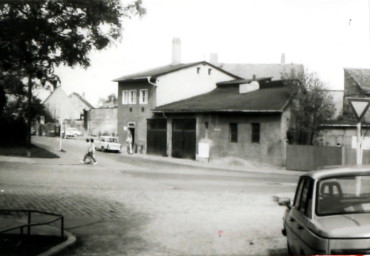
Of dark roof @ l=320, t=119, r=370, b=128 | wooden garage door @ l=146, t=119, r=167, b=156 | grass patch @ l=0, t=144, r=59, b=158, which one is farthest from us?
wooden garage door @ l=146, t=119, r=167, b=156

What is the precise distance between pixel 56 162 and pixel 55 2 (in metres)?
17.1

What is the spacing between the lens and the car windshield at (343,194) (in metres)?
4.74

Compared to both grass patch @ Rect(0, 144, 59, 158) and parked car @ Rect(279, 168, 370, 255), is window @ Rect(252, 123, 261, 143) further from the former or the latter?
parked car @ Rect(279, 168, 370, 255)

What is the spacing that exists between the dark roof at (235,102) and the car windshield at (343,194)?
69.7ft

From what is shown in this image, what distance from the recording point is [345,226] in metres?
4.15

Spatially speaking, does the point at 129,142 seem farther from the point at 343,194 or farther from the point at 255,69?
the point at 343,194

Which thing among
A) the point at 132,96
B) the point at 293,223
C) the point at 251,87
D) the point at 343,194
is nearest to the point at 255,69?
the point at 251,87

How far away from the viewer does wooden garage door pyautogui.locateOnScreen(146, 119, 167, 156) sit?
108ft

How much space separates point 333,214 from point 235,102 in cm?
2544

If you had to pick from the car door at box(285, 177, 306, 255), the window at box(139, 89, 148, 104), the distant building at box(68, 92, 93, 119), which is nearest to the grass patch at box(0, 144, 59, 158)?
the distant building at box(68, 92, 93, 119)

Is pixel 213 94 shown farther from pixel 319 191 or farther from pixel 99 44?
pixel 319 191

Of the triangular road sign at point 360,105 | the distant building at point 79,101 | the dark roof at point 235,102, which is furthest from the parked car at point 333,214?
the dark roof at point 235,102

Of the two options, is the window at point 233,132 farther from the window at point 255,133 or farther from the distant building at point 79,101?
the distant building at point 79,101

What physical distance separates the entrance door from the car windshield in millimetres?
25849
